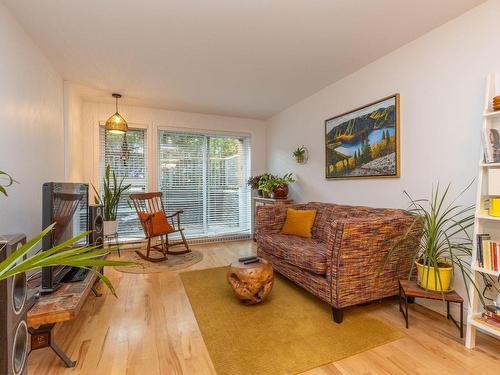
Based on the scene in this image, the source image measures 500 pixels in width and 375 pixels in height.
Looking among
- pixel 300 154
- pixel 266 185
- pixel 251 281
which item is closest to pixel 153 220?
pixel 266 185

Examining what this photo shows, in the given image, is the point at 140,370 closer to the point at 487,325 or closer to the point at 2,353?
the point at 2,353

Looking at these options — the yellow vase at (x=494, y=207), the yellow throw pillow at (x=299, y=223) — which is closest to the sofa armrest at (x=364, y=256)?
the yellow vase at (x=494, y=207)

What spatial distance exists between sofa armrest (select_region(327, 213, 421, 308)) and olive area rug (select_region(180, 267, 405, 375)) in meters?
0.21

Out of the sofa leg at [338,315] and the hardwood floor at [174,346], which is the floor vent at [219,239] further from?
the sofa leg at [338,315]

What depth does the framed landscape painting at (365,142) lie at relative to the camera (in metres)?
2.42

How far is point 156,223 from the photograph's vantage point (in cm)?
346

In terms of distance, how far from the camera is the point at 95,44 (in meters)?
2.27

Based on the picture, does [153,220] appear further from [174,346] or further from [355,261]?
[355,261]

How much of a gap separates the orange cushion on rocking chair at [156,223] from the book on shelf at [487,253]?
3.22 meters

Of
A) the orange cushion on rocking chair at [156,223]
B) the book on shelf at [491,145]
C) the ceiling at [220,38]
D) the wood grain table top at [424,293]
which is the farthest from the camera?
the orange cushion on rocking chair at [156,223]

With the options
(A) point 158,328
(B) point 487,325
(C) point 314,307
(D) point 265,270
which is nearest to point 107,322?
(A) point 158,328

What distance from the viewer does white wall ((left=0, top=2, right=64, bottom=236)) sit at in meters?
1.77

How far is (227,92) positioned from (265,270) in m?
2.44

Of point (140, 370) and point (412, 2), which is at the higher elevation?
point (412, 2)
